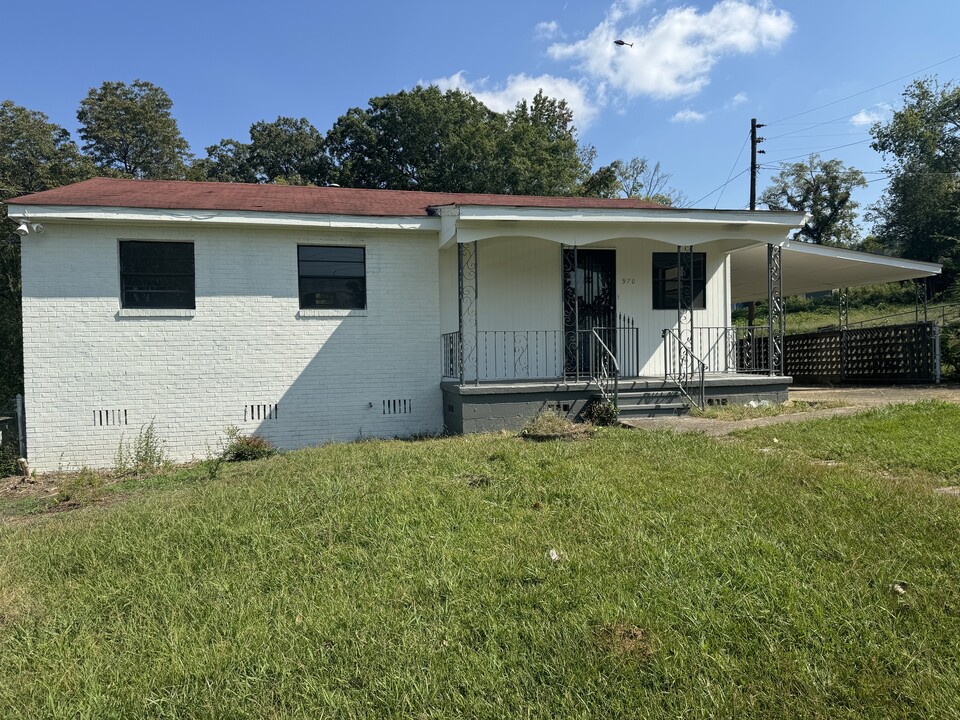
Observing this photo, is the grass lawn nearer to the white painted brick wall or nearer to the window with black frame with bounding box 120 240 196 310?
the white painted brick wall

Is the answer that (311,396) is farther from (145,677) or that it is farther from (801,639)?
(801,639)

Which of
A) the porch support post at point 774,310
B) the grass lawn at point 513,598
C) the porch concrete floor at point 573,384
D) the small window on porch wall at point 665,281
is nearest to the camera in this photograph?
the grass lawn at point 513,598

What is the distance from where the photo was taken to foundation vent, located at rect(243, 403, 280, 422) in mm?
9359

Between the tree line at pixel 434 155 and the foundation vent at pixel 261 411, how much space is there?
19.9m

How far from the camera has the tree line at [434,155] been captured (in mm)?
29047

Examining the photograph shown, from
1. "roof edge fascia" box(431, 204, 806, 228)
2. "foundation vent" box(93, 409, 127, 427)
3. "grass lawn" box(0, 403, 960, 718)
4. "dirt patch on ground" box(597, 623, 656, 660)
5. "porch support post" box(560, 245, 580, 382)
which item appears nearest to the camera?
"grass lawn" box(0, 403, 960, 718)

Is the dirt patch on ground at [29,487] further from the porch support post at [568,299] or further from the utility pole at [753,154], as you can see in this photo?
the utility pole at [753,154]

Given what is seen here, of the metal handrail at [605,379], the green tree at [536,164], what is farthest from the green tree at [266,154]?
the metal handrail at [605,379]

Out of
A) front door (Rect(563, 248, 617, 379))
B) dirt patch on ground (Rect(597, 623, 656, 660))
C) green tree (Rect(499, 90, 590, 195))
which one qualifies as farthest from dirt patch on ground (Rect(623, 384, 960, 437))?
green tree (Rect(499, 90, 590, 195))

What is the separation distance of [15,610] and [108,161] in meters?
38.6

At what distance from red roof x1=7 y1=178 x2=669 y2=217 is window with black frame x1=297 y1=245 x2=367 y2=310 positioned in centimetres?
67

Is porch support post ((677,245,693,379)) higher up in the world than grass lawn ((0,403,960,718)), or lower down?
higher up

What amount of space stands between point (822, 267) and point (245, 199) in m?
11.5

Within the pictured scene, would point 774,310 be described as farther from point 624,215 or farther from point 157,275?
point 157,275
